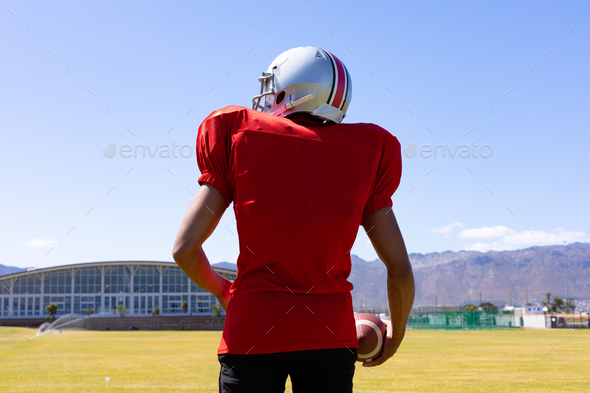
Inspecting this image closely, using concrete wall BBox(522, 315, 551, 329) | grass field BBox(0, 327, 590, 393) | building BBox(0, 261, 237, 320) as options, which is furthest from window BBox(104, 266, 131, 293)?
grass field BBox(0, 327, 590, 393)

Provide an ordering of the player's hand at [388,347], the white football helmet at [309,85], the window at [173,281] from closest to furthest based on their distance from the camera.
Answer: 1. the white football helmet at [309,85]
2. the player's hand at [388,347]
3. the window at [173,281]

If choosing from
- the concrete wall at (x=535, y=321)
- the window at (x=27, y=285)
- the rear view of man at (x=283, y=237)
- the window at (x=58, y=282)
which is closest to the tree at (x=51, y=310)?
the window at (x=58, y=282)

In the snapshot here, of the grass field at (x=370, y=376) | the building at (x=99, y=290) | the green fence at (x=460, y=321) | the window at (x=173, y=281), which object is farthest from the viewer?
the window at (x=173, y=281)

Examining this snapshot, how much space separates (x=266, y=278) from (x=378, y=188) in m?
0.73

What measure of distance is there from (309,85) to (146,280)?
307 ft

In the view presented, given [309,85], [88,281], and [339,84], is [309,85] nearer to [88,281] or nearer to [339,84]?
[339,84]

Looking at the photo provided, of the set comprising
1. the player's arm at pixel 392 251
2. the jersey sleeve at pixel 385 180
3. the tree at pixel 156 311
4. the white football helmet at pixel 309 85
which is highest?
the white football helmet at pixel 309 85

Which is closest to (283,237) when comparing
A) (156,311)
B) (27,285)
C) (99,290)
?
(156,311)

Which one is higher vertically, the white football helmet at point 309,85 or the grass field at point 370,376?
the white football helmet at point 309,85

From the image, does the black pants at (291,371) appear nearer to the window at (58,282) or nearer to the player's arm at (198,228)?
the player's arm at (198,228)

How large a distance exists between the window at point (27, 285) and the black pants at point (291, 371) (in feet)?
319

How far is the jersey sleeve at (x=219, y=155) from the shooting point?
7.39ft

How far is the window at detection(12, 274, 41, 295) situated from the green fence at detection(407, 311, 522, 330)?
60.5 metres

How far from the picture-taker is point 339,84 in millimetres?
2566
